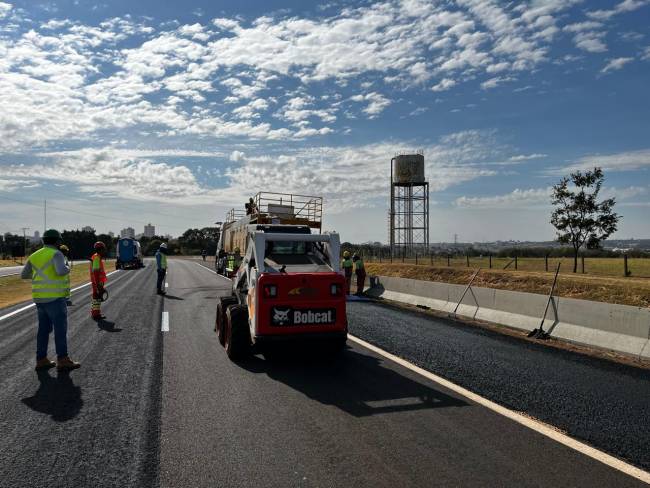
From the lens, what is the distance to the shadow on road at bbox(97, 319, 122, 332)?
10291mm

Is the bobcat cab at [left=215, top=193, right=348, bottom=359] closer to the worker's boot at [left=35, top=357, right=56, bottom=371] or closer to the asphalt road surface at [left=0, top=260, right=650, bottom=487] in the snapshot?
→ the asphalt road surface at [left=0, top=260, right=650, bottom=487]

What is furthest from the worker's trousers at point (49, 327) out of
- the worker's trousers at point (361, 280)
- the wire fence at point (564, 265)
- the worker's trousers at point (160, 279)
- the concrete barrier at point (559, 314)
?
the wire fence at point (564, 265)

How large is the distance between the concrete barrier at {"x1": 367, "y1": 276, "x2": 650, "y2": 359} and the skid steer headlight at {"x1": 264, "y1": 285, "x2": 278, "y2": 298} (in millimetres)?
6088

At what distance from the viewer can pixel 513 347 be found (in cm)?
875

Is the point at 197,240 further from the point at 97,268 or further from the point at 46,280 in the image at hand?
the point at 46,280

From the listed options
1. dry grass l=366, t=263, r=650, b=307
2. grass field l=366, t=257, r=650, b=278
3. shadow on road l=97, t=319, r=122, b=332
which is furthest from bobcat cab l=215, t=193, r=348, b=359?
grass field l=366, t=257, r=650, b=278

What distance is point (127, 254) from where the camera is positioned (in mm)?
42875

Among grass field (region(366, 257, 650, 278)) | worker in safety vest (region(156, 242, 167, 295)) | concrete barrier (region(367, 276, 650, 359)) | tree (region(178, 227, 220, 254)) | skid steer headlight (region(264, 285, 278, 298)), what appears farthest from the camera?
tree (region(178, 227, 220, 254))

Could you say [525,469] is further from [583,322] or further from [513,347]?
[583,322]

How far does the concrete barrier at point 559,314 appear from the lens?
807 cm

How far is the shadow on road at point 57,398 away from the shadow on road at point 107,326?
→ 3618 millimetres

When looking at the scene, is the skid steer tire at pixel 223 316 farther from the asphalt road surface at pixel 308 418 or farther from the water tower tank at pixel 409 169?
the water tower tank at pixel 409 169

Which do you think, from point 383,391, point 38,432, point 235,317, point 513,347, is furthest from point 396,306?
point 38,432

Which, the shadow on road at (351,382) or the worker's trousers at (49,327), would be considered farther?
the worker's trousers at (49,327)
